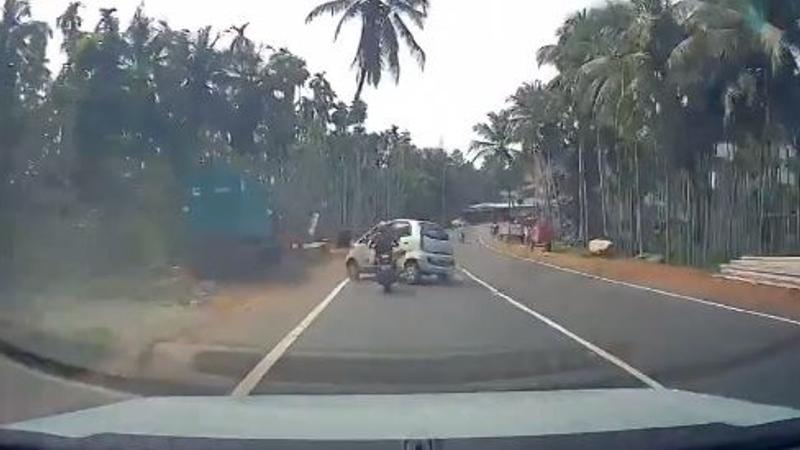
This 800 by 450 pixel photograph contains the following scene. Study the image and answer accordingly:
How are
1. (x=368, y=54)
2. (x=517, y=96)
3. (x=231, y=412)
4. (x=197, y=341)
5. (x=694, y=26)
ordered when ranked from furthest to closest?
(x=517, y=96), (x=694, y=26), (x=368, y=54), (x=197, y=341), (x=231, y=412)

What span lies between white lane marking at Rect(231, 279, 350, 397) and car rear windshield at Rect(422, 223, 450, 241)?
5.35 metres

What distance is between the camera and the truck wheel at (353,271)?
929 inches

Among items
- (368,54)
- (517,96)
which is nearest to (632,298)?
(368,54)

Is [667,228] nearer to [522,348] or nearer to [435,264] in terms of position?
[435,264]

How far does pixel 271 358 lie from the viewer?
11.5 meters

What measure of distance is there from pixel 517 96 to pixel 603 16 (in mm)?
10280

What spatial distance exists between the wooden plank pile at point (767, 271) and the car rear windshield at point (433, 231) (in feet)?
25.5

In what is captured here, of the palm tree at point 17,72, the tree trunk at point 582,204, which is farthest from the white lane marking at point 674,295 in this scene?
the tree trunk at point 582,204

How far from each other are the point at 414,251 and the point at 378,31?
5573 millimetres

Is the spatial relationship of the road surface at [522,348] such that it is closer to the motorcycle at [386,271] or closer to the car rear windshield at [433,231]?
the motorcycle at [386,271]

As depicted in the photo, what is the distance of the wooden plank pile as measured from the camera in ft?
86.2

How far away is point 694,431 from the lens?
4691 millimetres

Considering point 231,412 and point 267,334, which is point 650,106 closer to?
point 267,334

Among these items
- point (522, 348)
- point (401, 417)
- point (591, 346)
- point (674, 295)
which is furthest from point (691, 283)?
point (401, 417)
